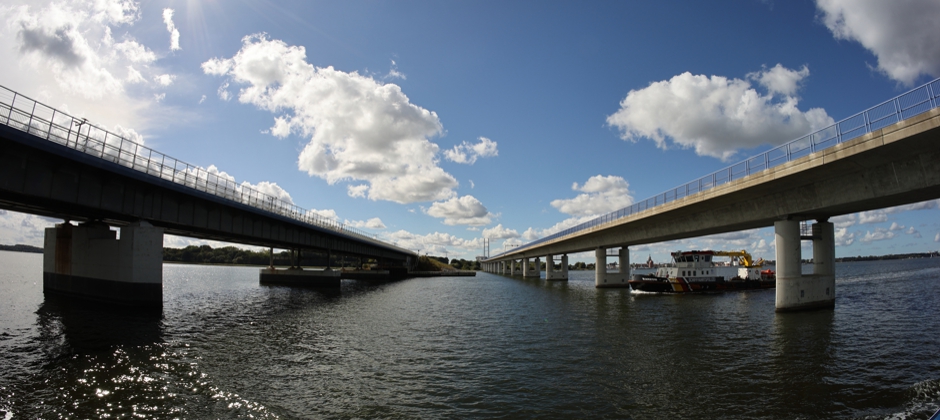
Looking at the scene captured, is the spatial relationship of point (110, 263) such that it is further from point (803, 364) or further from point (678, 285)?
point (678, 285)

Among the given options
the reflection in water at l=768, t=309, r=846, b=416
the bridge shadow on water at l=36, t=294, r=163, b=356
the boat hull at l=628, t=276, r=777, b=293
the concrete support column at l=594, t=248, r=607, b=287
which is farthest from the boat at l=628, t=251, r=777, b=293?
the bridge shadow on water at l=36, t=294, r=163, b=356

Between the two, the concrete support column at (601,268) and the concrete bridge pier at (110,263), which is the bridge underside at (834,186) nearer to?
the concrete support column at (601,268)

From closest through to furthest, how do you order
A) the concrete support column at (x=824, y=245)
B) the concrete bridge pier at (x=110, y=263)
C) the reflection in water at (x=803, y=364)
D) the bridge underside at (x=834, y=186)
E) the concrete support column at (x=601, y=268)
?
1. the reflection in water at (x=803, y=364)
2. the bridge underside at (x=834, y=186)
3. the concrete bridge pier at (x=110, y=263)
4. the concrete support column at (x=824, y=245)
5. the concrete support column at (x=601, y=268)

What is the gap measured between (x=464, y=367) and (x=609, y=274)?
6399cm

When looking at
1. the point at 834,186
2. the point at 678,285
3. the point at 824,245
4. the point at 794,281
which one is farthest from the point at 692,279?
the point at 834,186

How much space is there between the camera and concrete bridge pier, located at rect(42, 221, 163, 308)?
31.8 meters

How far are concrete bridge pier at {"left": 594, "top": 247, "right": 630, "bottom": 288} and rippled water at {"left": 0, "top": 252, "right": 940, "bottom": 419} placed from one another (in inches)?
1668

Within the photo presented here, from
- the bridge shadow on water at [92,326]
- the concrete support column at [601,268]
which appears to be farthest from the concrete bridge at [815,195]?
the bridge shadow on water at [92,326]

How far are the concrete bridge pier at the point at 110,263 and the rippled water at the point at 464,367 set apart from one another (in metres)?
2.32

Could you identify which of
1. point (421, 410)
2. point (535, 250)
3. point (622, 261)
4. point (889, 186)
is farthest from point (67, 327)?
point (535, 250)

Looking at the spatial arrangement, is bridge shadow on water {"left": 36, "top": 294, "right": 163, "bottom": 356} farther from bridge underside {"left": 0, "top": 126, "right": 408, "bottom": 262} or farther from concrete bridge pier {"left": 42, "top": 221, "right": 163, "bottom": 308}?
bridge underside {"left": 0, "top": 126, "right": 408, "bottom": 262}

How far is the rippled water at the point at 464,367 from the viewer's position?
504 inches

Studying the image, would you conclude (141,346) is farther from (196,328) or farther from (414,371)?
(414,371)

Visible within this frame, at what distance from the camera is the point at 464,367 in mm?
17609
